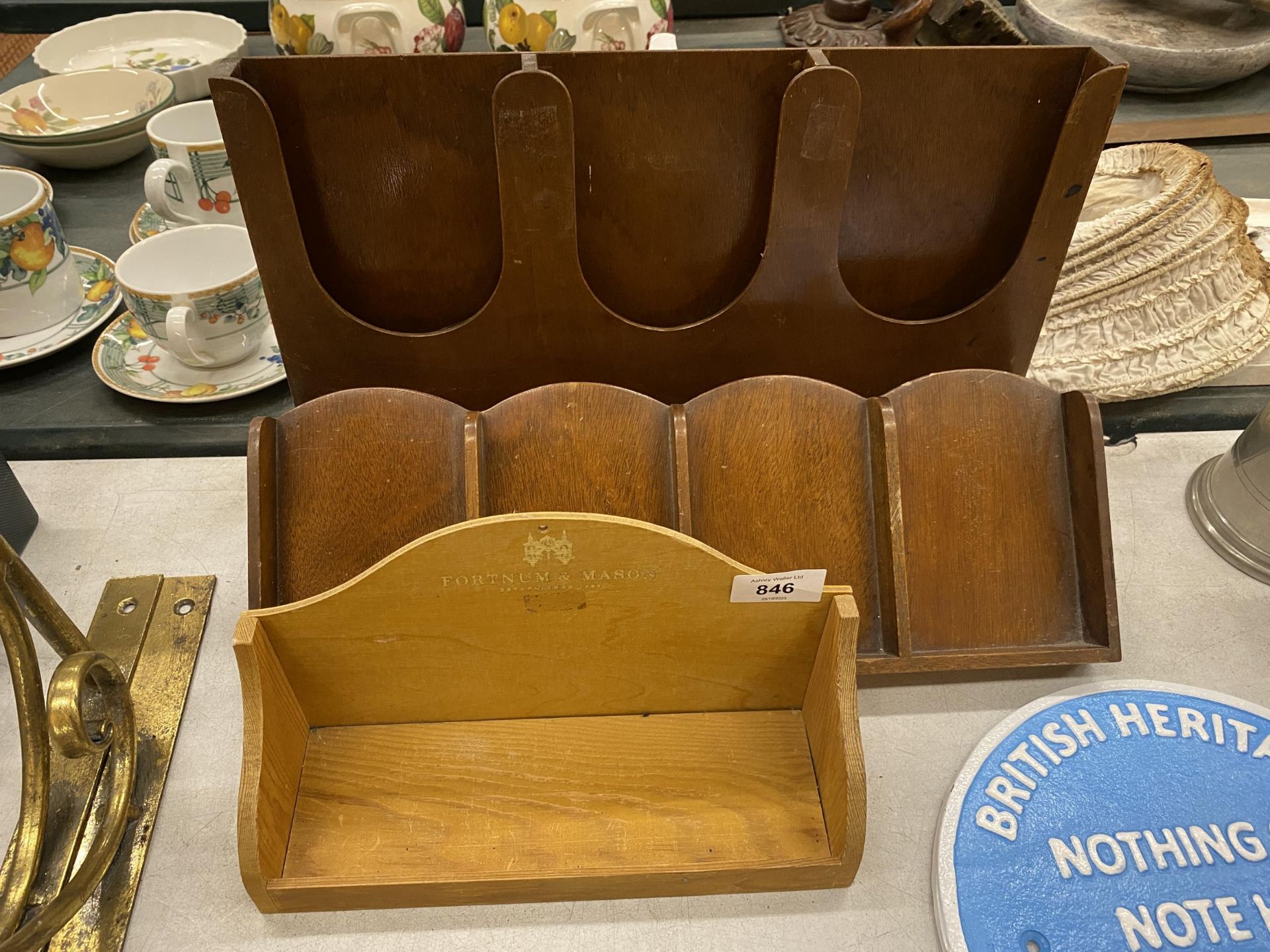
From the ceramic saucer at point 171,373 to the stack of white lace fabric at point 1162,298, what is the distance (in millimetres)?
730

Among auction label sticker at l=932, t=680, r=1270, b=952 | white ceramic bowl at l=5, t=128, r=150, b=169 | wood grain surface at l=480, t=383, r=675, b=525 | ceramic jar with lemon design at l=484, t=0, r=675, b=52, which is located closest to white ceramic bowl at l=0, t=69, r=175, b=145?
white ceramic bowl at l=5, t=128, r=150, b=169

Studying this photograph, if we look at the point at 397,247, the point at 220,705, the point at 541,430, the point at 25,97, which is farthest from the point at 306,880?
the point at 25,97

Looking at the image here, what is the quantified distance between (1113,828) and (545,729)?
0.37 meters

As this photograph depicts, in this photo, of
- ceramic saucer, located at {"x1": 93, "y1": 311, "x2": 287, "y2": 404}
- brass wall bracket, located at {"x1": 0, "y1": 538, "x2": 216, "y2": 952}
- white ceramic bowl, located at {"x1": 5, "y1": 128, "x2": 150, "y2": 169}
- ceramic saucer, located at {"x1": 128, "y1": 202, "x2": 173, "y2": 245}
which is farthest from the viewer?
white ceramic bowl, located at {"x1": 5, "y1": 128, "x2": 150, "y2": 169}

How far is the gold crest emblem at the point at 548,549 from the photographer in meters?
0.54

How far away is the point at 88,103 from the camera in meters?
1.20

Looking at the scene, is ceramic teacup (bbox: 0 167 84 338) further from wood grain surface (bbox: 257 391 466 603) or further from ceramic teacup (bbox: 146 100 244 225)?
wood grain surface (bbox: 257 391 466 603)

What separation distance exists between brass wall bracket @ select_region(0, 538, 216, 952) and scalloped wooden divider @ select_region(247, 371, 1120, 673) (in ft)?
0.40

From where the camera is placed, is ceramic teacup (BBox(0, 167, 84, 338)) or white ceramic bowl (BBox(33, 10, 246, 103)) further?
white ceramic bowl (BBox(33, 10, 246, 103))

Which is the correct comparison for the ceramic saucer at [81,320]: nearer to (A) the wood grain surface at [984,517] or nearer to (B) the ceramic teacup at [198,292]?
(B) the ceramic teacup at [198,292]

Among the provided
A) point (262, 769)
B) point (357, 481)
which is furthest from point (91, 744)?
point (357, 481)

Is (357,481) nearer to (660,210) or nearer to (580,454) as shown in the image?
(580,454)

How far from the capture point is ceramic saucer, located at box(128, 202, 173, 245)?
3.30 ft

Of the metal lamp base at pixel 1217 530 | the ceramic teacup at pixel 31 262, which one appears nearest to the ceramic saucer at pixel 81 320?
the ceramic teacup at pixel 31 262
